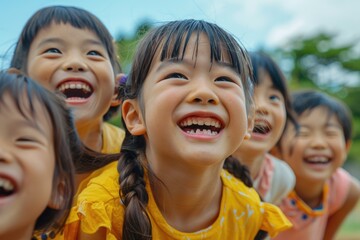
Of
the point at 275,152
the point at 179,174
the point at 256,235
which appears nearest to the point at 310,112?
the point at 275,152

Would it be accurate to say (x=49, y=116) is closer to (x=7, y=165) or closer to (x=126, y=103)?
(x=7, y=165)

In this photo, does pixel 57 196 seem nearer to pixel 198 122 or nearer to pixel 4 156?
pixel 4 156

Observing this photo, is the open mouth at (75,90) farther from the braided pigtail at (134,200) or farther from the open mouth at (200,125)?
the open mouth at (200,125)

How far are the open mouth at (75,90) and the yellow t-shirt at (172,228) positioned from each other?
350mm

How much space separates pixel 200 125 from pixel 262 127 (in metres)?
0.89

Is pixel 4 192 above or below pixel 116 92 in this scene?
above

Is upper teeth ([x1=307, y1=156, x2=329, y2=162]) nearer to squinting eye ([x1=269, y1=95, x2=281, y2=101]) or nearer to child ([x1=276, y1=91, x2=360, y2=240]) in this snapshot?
child ([x1=276, y1=91, x2=360, y2=240])

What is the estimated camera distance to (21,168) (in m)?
1.28

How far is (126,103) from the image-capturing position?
1935 mm

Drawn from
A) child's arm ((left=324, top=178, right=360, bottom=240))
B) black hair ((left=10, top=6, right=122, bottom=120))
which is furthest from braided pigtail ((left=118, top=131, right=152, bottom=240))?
child's arm ((left=324, top=178, right=360, bottom=240))

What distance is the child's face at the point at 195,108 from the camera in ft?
5.50

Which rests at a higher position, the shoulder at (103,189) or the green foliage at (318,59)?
the shoulder at (103,189)

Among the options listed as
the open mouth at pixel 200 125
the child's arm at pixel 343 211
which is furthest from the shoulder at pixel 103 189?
the child's arm at pixel 343 211

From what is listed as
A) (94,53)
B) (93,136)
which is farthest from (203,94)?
(93,136)
